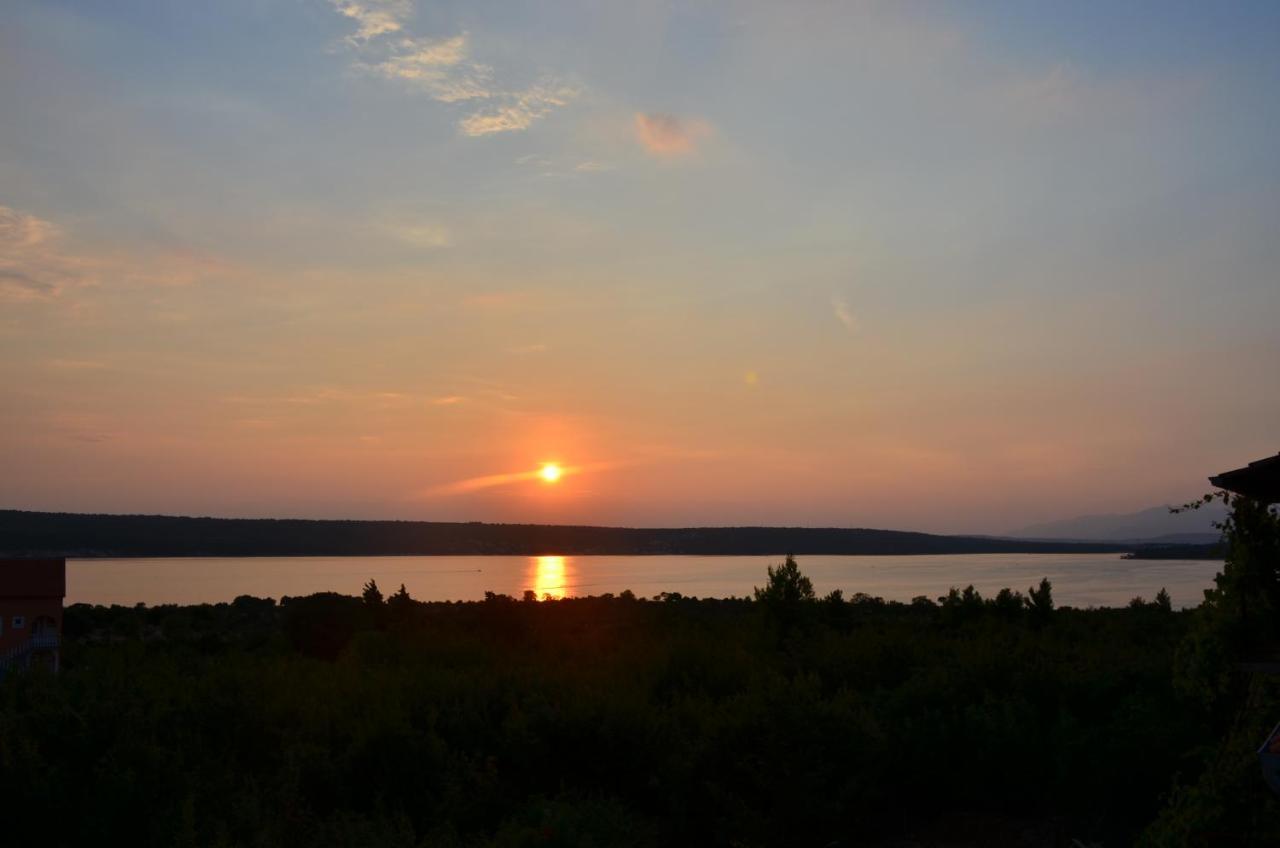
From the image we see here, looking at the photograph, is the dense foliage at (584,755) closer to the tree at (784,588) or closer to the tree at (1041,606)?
the tree at (784,588)

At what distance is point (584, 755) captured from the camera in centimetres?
1409

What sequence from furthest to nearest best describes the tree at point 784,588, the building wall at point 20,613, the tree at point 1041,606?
the tree at point 1041,606 → the building wall at point 20,613 → the tree at point 784,588

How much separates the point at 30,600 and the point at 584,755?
2451 centimetres

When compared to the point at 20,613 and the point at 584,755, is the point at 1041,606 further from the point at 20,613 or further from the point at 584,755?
the point at 20,613

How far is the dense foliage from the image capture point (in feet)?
35.6

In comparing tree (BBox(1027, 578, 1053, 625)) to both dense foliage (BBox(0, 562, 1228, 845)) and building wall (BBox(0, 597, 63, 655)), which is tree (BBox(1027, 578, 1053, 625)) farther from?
building wall (BBox(0, 597, 63, 655))

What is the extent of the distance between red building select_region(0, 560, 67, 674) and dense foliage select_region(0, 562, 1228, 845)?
17.4m

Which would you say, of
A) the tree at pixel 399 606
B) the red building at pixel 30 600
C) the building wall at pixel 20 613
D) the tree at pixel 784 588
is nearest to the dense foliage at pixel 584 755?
the tree at pixel 784 588

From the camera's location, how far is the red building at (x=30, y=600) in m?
31.4

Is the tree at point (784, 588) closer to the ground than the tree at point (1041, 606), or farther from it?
farther from it

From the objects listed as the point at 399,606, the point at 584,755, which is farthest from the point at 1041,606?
the point at 584,755

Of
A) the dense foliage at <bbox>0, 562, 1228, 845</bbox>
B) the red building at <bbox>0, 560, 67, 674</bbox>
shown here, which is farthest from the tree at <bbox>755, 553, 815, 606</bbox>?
the red building at <bbox>0, 560, 67, 674</bbox>

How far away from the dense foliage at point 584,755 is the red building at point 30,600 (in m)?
17.4

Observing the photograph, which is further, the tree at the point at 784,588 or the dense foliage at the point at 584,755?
the tree at the point at 784,588
